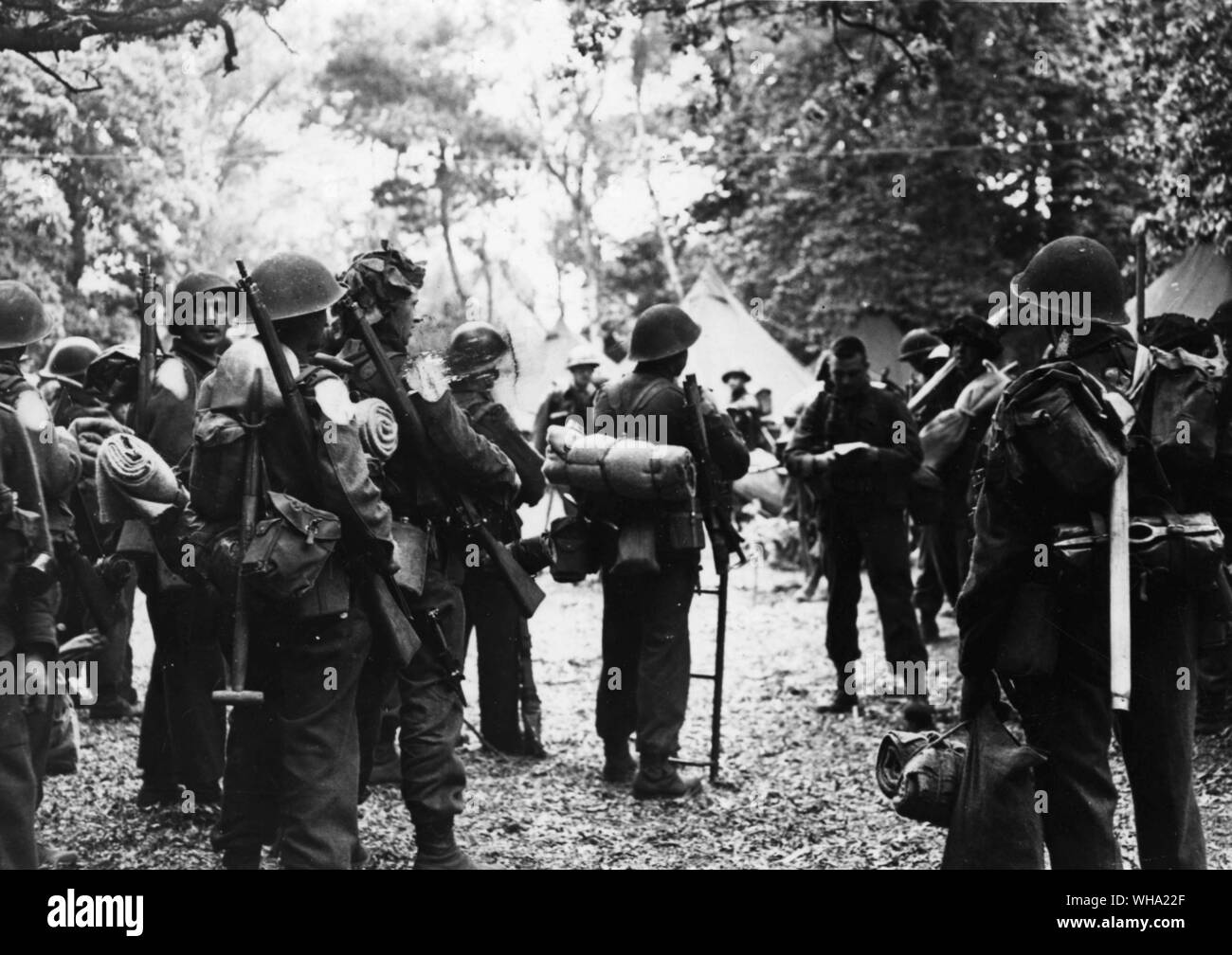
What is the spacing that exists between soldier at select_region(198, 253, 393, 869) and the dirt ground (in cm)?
123

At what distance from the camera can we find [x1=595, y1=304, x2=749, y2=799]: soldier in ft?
23.3

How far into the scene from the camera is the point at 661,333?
7.23m

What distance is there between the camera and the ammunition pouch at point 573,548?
7.16 metres

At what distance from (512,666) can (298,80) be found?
697 centimetres

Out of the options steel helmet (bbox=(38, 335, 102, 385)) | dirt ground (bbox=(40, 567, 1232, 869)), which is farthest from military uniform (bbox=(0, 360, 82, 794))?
steel helmet (bbox=(38, 335, 102, 385))

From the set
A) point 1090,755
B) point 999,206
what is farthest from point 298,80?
point 999,206

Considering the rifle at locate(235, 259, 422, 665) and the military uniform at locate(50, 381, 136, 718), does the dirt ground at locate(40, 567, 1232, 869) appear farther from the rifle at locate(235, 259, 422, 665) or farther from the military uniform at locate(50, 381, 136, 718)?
the rifle at locate(235, 259, 422, 665)

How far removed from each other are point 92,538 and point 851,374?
170 inches

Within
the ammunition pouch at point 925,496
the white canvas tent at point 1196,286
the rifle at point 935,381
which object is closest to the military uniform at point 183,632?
the ammunition pouch at point 925,496

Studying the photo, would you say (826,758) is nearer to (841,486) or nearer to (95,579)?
(841,486)

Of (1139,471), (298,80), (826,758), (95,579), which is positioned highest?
(298,80)

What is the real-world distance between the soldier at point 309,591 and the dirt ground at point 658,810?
4.02 ft
